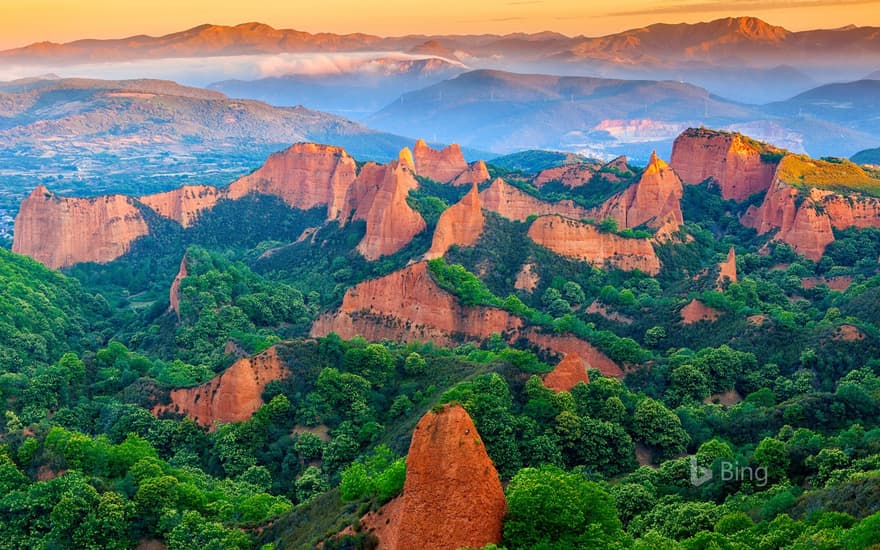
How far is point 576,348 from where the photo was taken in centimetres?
5762

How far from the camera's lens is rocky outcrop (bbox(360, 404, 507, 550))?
27359 mm

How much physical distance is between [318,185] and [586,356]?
206 feet

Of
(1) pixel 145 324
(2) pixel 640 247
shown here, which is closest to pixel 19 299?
(1) pixel 145 324

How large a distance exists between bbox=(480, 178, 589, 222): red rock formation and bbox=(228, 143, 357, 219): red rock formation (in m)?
19.9

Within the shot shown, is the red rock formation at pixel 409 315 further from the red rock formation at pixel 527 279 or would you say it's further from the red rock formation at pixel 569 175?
the red rock formation at pixel 569 175

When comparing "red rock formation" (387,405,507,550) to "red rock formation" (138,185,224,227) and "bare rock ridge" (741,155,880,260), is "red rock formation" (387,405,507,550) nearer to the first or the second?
"bare rock ridge" (741,155,880,260)

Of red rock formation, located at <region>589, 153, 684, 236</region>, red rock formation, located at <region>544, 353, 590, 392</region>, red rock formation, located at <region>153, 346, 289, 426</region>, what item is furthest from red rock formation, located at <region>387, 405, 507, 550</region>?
red rock formation, located at <region>589, 153, 684, 236</region>

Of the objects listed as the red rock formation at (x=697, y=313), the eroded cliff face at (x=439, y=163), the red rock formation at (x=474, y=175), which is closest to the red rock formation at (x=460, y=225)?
the red rock formation at (x=697, y=313)

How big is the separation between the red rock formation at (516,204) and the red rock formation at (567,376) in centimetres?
4978

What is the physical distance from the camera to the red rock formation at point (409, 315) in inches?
2484

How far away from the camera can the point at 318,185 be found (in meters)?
112

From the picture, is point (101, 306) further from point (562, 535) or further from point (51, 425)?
point (562, 535)

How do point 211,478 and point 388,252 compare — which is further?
point 388,252

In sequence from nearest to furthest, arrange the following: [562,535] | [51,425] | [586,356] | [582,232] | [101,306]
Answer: [562,535] → [51,425] → [586,356] → [582,232] → [101,306]
